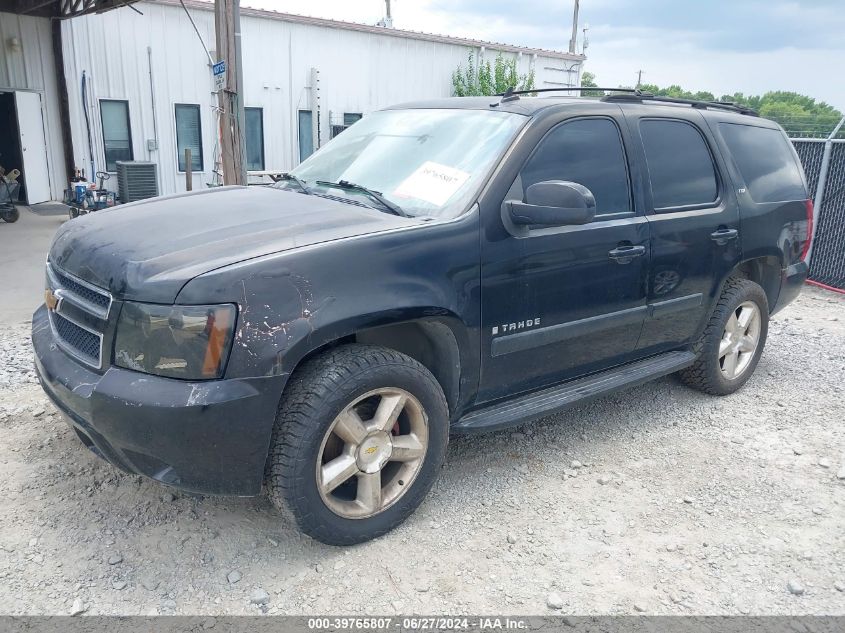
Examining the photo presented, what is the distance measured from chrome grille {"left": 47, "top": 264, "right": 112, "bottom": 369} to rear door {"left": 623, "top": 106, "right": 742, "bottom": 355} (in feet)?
9.26

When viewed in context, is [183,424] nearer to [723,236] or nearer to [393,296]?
[393,296]

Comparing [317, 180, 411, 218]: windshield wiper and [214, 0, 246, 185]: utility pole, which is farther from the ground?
[214, 0, 246, 185]: utility pole

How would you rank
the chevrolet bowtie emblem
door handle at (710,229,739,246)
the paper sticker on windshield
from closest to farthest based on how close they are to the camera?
the chevrolet bowtie emblem
the paper sticker on windshield
door handle at (710,229,739,246)

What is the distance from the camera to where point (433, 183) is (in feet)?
10.8

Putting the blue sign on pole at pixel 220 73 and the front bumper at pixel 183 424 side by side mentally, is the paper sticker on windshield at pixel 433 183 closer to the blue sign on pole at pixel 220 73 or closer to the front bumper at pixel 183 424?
the front bumper at pixel 183 424

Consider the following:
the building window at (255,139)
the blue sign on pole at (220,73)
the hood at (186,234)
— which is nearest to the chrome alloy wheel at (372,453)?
the hood at (186,234)

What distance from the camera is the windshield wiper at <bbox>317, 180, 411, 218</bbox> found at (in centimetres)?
317

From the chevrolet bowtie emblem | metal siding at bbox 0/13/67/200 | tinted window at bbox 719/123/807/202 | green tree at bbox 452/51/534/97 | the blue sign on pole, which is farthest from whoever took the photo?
green tree at bbox 452/51/534/97

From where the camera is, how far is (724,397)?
15.7 feet

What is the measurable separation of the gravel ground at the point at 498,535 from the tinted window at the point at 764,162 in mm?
1660

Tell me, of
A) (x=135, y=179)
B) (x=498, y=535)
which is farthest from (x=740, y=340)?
A: (x=135, y=179)

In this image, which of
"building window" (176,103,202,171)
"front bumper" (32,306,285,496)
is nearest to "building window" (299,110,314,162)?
"building window" (176,103,202,171)

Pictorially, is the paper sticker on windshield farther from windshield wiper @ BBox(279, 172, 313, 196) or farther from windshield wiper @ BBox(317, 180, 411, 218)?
windshield wiper @ BBox(279, 172, 313, 196)

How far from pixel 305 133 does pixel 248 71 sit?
2028 millimetres
